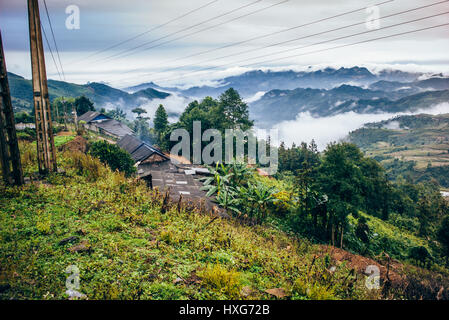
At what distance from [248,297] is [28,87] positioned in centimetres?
20289

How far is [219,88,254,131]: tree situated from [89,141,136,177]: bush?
714 inches

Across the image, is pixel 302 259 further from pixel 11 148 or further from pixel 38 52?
pixel 38 52

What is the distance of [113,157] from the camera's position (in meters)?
13.3

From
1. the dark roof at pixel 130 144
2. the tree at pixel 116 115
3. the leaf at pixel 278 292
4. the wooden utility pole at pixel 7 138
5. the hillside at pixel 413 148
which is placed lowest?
the hillside at pixel 413 148

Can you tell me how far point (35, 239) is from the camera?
16.5 feet

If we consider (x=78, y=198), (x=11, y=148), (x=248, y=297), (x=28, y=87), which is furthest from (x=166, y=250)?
(x=28, y=87)

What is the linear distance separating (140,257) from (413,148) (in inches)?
8084

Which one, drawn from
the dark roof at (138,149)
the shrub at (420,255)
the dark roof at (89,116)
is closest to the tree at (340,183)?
the shrub at (420,255)

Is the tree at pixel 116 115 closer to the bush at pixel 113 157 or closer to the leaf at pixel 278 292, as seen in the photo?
the bush at pixel 113 157

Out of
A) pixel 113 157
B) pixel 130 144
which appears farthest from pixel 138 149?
pixel 113 157

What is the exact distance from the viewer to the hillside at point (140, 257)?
13.4 feet

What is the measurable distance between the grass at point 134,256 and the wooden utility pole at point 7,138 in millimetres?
572

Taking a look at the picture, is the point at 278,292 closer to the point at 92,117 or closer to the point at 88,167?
the point at 88,167

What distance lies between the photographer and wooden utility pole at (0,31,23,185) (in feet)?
24.1
